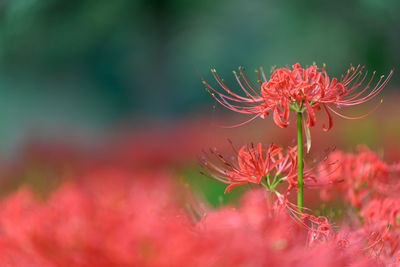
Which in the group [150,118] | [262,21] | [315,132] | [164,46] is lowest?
[315,132]

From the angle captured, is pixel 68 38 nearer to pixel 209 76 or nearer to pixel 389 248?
pixel 209 76

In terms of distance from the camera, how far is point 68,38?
156 inches

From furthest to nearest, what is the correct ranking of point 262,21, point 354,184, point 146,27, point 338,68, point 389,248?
point 146,27, point 262,21, point 338,68, point 354,184, point 389,248

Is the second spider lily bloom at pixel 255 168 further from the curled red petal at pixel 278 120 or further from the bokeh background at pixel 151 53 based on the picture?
the bokeh background at pixel 151 53

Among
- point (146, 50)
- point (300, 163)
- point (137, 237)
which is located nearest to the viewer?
point (137, 237)

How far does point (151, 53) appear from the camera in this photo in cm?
425

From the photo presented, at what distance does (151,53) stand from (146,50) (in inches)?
2.2

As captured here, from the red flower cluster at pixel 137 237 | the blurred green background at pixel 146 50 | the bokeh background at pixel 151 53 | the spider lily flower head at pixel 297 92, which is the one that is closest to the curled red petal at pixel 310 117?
the spider lily flower head at pixel 297 92

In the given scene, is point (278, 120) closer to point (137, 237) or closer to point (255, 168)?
point (255, 168)

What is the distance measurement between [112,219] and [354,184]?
1.27 feet

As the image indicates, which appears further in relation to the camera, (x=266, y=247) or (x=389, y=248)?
(x=389, y=248)

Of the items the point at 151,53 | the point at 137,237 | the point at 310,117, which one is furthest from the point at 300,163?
the point at 151,53

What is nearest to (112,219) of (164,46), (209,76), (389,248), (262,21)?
(389,248)

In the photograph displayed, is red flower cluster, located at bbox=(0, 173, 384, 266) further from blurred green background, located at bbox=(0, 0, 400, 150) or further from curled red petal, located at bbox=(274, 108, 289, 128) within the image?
blurred green background, located at bbox=(0, 0, 400, 150)
